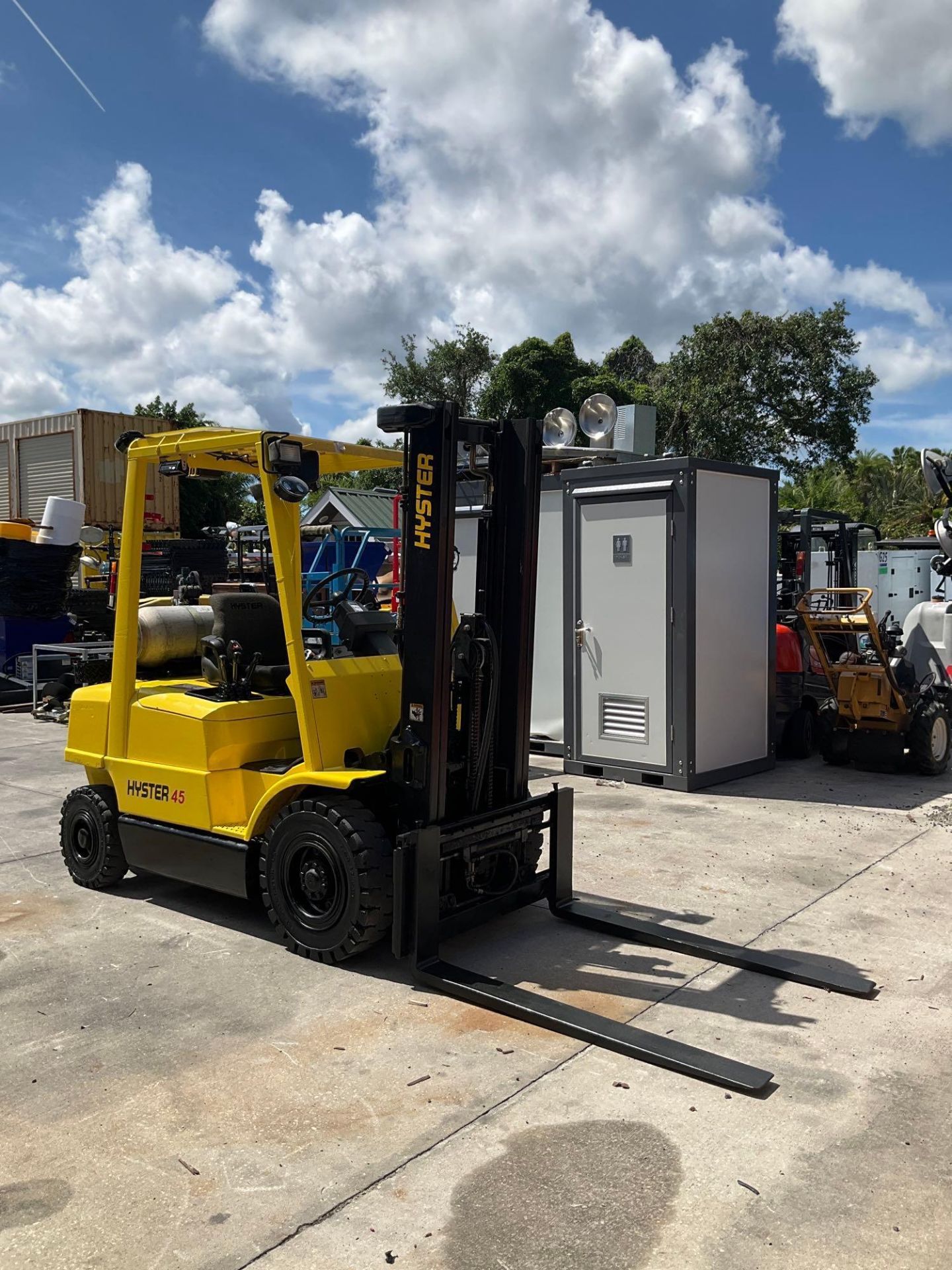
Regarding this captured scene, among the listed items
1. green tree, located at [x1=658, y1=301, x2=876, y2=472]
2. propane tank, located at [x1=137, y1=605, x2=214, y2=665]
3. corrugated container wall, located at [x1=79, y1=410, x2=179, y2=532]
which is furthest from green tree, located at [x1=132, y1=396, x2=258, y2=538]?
propane tank, located at [x1=137, y1=605, x2=214, y2=665]

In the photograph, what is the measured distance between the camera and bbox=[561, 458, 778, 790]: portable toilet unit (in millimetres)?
8781

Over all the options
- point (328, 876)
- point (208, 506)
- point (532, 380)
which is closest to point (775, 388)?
point (532, 380)

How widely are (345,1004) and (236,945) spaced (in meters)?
0.95

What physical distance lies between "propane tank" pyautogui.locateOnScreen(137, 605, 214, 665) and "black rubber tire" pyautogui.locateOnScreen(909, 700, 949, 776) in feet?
21.5

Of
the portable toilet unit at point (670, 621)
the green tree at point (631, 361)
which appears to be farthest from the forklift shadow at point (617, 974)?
the green tree at point (631, 361)

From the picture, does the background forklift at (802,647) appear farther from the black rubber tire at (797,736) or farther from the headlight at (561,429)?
the headlight at (561,429)

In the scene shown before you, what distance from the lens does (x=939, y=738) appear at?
954 centimetres

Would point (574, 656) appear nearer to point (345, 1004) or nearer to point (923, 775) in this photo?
point (923, 775)

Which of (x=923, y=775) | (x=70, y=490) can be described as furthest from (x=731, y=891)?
(x=70, y=490)

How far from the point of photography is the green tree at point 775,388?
27.1 metres

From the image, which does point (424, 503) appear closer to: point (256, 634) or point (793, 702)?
point (256, 634)

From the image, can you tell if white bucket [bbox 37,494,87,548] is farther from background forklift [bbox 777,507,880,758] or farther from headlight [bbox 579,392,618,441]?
background forklift [bbox 777,507,880,758]

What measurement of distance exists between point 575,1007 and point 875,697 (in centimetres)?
620

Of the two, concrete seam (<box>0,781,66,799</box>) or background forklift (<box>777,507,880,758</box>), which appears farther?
background forklift (<box>777,507,880,758</box>)
